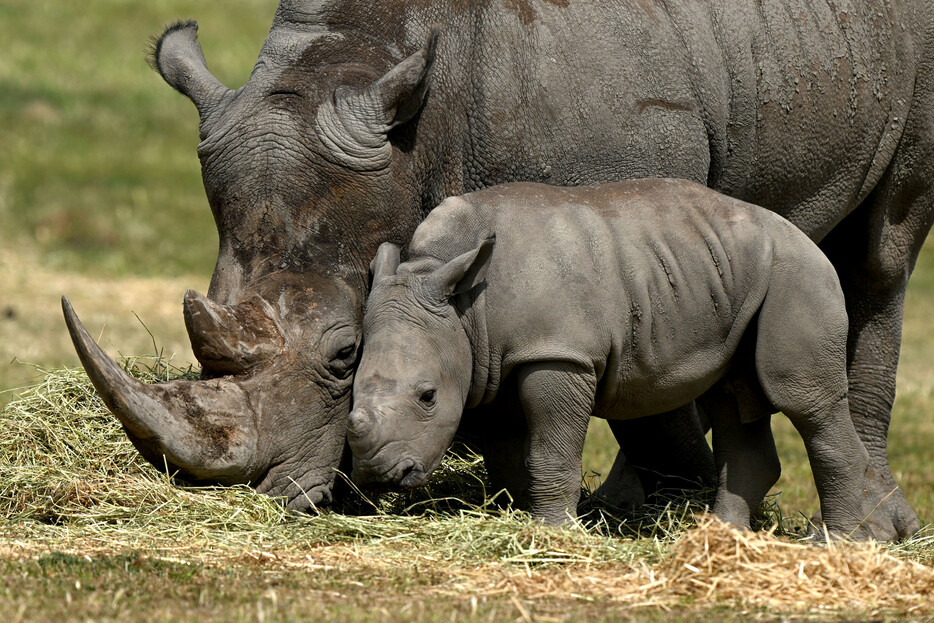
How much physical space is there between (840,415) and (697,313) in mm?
840

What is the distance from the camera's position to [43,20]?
2773cm

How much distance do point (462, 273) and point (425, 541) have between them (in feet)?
3.60

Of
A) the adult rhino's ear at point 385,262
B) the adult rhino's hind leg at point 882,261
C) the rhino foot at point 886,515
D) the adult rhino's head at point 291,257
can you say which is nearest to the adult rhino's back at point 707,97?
the adult rhino's hind leg at point 882,261

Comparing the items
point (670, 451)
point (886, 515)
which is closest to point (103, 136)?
point (670, 451)

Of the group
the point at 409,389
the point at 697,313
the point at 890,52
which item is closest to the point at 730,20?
the point at 890,52

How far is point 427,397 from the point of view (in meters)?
5.36

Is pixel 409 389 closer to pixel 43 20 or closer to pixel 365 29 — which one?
pixel 365 29

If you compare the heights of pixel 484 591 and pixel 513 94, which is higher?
pixel 513 94

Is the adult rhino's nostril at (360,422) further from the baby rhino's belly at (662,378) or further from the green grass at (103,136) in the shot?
the green grass at (103,136)

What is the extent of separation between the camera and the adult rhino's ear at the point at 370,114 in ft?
19.0

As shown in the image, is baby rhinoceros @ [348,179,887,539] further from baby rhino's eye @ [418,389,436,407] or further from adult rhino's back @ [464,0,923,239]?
adult rhino's back @ [464,0,923,239]

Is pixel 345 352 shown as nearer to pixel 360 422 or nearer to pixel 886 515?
pixel 360 422

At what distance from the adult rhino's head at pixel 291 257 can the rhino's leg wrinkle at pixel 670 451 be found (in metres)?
1.86

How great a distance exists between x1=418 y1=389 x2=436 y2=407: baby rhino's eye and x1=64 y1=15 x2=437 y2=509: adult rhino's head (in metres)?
0.50
